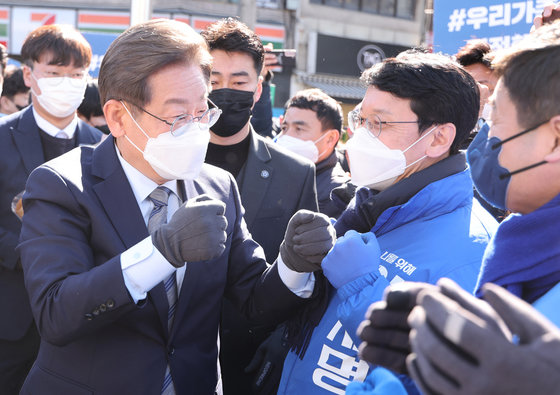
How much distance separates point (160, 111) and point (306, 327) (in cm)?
97

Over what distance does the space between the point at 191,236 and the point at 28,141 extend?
7.11 feet

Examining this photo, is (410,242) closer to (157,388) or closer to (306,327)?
(306,327)

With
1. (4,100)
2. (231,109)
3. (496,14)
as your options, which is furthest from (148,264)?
(4,100)

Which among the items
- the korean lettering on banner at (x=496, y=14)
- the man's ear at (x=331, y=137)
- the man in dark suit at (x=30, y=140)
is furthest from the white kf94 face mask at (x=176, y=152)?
the korean lettering on banner at (x=496, y=14)

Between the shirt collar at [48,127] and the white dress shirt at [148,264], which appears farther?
the shirt collar at [48,127]

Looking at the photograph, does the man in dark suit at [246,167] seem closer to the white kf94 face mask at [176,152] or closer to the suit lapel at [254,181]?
the suit lapel at [254,181]

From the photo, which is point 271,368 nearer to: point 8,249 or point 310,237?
point 310,237

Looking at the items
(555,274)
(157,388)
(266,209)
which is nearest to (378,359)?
(555,274)

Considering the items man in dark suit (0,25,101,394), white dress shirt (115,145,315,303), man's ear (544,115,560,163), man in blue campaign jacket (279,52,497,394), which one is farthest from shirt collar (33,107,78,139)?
man's ear (544,115,560,163)

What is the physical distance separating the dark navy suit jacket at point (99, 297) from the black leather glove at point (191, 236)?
166mm

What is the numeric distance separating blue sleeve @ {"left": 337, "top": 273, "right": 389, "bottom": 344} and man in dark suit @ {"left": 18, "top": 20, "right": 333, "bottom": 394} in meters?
0.20

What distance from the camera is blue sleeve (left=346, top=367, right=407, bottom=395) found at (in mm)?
1291

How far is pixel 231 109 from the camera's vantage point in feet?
10.5

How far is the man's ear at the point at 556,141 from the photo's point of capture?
1.31 meters
